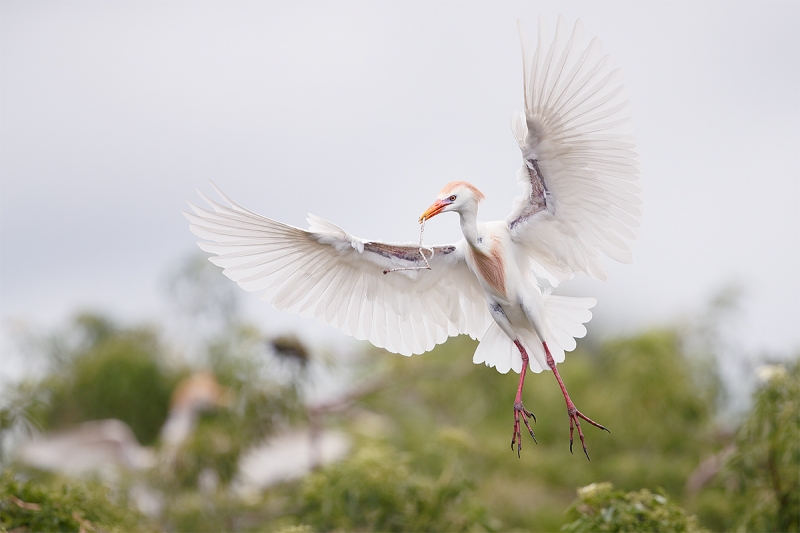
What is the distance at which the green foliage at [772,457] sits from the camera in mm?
3326

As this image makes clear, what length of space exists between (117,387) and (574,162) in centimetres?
471

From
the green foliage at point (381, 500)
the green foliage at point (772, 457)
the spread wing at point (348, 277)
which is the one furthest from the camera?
the green foliage at point (381, 500)

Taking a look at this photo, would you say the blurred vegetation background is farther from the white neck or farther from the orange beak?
the orange beak

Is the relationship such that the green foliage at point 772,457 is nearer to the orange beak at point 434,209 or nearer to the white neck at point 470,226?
the white neck at point 470,226

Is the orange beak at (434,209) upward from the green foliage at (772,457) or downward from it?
upward

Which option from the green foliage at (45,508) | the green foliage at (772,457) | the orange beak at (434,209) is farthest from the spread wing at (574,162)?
the green foliage at (45,508)

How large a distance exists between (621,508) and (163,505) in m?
3.05

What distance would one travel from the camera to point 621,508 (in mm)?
2596

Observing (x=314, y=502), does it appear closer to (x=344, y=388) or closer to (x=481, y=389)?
(x=344, y=388)

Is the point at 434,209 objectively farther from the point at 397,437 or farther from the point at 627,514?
the point at 397,437

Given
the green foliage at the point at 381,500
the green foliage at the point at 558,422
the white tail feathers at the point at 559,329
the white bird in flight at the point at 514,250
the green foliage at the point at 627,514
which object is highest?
the white bird in flight at the point at 514,250

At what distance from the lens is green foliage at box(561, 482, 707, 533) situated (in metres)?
2.57

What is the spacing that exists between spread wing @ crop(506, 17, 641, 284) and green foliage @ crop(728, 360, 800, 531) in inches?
49.1

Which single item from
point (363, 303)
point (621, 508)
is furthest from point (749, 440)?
point (363, 303)
